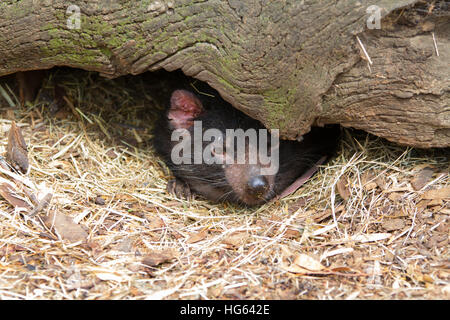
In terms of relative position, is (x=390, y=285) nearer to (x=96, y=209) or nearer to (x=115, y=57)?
(x=96, y=209)

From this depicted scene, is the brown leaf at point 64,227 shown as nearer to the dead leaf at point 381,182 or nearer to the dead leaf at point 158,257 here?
the dead leaf at point 158,257

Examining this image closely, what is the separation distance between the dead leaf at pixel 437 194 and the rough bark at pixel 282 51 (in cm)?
31

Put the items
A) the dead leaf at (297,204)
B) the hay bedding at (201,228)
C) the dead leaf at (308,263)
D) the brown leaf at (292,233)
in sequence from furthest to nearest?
the dead leaf at (297,204) → the brown leaf at (292,233) → the dead leaf at (308,263) → the hay bedding at (201,228)

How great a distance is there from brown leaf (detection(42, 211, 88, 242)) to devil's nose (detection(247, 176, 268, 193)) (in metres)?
1.25

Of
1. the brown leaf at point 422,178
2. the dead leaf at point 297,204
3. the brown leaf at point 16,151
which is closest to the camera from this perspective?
the brown leaf at point 422,178

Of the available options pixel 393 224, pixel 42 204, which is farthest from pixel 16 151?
pixel 393 224

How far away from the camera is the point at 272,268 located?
2.68 m

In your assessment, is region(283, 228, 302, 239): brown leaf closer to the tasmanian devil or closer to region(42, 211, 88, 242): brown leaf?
the tasmanian devil

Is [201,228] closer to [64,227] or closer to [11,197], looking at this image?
[64,227]

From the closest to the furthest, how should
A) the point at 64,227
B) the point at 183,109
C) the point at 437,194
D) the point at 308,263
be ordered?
the point at 308,263 < the point at 64,227 < the point at 437,194 < the point at 183,109

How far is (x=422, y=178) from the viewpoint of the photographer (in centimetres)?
324

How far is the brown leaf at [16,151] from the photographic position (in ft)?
11.3

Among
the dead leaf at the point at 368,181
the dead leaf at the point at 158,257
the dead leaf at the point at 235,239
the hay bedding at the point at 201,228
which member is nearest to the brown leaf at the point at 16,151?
the hay bedding at the point at 201,228

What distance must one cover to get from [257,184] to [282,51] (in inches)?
43.4
